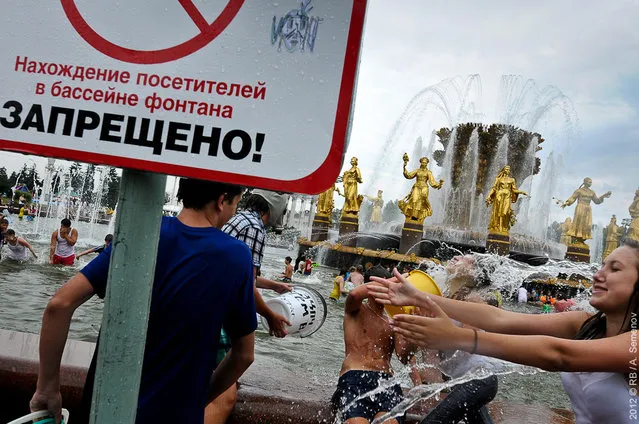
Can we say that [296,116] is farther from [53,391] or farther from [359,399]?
[359,399]

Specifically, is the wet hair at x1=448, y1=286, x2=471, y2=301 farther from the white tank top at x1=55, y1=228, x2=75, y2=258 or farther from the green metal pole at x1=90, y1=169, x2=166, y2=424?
the white tank top at x1=55, y1=228, x2=75, y2=258

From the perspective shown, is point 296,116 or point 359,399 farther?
point 359,399

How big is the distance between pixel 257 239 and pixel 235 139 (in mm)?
2465

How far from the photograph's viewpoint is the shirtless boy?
3242 millimetres

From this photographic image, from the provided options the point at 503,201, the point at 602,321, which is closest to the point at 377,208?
the point at 503,201

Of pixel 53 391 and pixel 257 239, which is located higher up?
pixel 257 239

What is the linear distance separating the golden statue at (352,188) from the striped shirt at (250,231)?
60.8 ft

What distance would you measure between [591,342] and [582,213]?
843 inches

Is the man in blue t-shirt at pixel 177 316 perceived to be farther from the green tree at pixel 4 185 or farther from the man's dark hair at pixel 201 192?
the green tree at pixel 4 185

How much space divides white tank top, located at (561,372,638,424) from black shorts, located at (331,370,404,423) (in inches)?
56.8

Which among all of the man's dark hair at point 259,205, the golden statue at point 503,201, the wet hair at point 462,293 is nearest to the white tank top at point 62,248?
the man's dark hair at point 259,205

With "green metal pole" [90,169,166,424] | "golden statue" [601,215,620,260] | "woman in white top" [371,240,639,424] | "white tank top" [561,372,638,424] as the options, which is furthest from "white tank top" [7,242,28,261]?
"golden statue" [601,215,620,260]

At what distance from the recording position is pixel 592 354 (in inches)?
70.6

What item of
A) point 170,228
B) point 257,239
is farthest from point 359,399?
point 170,228
